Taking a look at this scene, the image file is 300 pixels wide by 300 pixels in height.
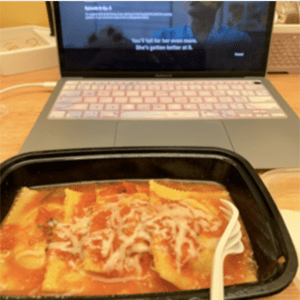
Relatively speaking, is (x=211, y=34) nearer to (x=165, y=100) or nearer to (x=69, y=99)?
(x=165, y=100)

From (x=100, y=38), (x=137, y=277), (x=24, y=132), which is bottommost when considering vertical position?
(x=137, y=277)

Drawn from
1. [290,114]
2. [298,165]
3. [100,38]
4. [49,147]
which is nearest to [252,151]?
[298,165]

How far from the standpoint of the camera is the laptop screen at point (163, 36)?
906 millimetres

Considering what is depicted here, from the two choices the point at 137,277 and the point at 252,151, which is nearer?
the point at 137,277

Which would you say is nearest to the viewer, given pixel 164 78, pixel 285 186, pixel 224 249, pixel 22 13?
pixel 224 249

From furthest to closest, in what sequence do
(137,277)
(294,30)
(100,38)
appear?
(294,30) < (100,38) < (137,277)

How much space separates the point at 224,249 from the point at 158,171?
0.23 m

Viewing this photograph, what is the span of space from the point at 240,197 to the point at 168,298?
0.94 ft

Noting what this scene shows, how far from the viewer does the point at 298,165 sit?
25.4 inches

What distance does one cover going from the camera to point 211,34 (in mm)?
932

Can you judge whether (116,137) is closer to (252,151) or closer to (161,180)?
(161,180)

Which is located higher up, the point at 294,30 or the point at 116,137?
the point at 294,30

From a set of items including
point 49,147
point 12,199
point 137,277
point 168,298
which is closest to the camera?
point 168,298

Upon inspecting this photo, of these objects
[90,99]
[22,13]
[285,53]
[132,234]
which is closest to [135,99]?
[90,99]
